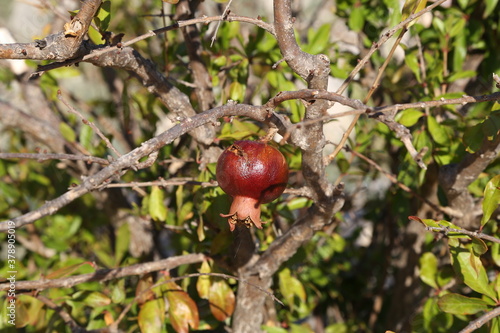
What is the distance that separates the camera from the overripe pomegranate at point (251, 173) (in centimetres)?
77

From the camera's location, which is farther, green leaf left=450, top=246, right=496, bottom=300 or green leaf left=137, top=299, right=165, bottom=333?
green leaf left=137, top=299, right=165, bottom=333

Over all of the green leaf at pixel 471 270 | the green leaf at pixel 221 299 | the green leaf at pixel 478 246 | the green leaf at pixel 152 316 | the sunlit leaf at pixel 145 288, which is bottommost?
the green leaf at pixel 471 270

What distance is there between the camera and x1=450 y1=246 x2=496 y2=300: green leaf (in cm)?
97

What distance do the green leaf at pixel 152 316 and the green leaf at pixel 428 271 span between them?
64cm

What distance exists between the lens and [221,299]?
123 centimetres

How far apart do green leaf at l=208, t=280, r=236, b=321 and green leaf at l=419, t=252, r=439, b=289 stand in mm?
474

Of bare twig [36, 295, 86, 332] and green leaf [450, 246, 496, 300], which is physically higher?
bare twig [36, 295, 86, 332]

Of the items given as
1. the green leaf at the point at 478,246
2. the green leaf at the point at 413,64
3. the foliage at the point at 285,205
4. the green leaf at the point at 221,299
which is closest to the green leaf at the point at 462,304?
the foliage at the point at 285,205

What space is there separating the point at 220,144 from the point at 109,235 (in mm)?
1048

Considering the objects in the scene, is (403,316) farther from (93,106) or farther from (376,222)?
(93,106)

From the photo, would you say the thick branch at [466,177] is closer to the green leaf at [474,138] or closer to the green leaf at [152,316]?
the green leaf at [474,138]

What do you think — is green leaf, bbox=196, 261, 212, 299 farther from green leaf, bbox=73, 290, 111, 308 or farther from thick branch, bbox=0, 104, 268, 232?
thick branch, bbox=0, 104, 268, 232

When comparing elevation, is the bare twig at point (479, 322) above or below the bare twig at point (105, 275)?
below

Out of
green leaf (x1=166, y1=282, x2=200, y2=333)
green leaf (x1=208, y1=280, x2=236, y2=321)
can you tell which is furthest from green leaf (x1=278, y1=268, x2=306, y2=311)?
green leaf (x1=166, y1=282, x2=200, y2=333)
